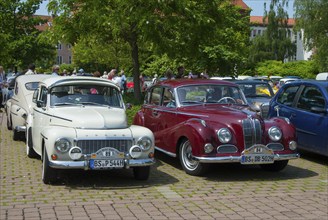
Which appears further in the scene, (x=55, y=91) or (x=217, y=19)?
(x=217, y=19)

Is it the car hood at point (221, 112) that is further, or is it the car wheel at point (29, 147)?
the car wheel at point (29, 147)

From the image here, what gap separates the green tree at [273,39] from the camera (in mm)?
75250

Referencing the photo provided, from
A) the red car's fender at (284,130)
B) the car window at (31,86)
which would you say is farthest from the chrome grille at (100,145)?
the car window at (31,86)

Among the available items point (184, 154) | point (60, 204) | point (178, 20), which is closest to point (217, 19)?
point (178, 20)

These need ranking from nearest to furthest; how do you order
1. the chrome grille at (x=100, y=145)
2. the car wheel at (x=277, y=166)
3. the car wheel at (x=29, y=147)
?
1. the chrome grille at (x=100, y=145)
2. the car wheel at (x=277, y=166)
3. the car wheel at (x=29, y=147)

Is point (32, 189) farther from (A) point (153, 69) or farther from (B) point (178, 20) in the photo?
(A) point (153, 69)

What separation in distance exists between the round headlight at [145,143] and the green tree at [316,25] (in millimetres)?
43768

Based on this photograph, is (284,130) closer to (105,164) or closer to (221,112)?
(221,112)

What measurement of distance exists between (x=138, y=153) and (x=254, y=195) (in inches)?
74.8

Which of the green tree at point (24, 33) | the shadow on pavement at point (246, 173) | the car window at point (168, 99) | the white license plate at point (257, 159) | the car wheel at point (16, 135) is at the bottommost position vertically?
the shadow on pavement at point (246, 173)

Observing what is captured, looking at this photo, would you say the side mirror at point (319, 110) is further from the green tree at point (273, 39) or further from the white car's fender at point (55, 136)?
the green tree at point (273, 39)

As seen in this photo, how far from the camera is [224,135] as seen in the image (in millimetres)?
8508

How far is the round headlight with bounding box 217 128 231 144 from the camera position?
848 centimetres

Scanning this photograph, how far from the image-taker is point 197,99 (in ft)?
32.7
